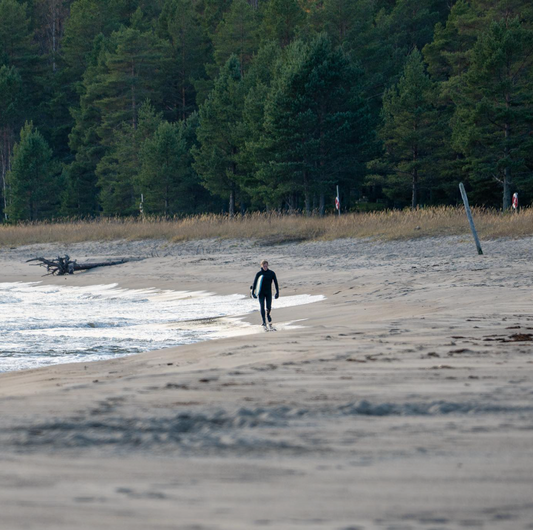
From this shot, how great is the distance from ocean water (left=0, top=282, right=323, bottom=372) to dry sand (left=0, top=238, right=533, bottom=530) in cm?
234

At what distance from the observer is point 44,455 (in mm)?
3748

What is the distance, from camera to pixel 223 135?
49188 mm

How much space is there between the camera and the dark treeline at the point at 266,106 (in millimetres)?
40906

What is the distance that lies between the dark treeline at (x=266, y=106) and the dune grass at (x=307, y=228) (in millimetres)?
10810

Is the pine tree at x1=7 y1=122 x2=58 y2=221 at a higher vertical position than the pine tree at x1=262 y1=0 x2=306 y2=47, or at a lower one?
lower

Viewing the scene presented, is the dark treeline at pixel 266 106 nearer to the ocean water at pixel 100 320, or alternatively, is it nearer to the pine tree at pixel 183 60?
the pine tree at pixel 183 60

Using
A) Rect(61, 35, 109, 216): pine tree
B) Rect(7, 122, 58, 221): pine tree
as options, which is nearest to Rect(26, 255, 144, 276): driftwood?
Rect(7, 122, 58, 221): pine tree

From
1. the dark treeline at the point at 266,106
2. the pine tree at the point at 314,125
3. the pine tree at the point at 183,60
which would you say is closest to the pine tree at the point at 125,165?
the dark treeline at the point at 266,106

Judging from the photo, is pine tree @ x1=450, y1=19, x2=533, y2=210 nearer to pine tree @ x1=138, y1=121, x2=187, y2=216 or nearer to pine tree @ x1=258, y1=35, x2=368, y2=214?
pine tree @ x1=258, y1=35, x2=368, y2=214

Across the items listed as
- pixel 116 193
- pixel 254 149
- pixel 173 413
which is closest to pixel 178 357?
pixel 173 413

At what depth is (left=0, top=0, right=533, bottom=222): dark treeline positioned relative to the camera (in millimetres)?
40906

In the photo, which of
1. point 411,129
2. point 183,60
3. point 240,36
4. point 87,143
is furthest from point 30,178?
point 411,129

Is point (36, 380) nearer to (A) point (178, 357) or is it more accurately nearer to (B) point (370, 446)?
(A) point (178, 357)

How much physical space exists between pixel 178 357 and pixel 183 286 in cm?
1147
